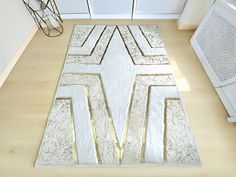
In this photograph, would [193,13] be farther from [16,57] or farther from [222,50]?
→ [16,57]

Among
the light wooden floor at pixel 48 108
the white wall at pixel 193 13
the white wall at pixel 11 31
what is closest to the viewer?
the light wooden floor at pixel 48 108

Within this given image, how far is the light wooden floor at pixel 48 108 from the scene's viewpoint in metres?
1.04

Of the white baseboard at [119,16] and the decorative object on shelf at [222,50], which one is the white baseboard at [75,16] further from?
the decorative object on shelf at [222,50]

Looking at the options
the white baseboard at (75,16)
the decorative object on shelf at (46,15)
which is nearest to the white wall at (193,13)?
the white baseboard at (75,16)

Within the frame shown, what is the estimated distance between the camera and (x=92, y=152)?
110 cm

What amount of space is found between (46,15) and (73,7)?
31 centimetres

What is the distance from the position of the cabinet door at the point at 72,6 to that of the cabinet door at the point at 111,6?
9cm

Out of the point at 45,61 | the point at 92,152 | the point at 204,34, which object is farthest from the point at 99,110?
the point at 204,34

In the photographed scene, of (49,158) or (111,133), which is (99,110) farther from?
(49,158)

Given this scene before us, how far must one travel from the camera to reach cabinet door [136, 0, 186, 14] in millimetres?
1858

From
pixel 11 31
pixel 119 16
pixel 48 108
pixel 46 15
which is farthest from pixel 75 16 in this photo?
pixel 48 108

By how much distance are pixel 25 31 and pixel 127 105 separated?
1.25 meters

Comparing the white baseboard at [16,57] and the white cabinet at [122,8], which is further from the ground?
the white cabinet at [122,8]

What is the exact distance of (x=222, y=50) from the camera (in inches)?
51.7
